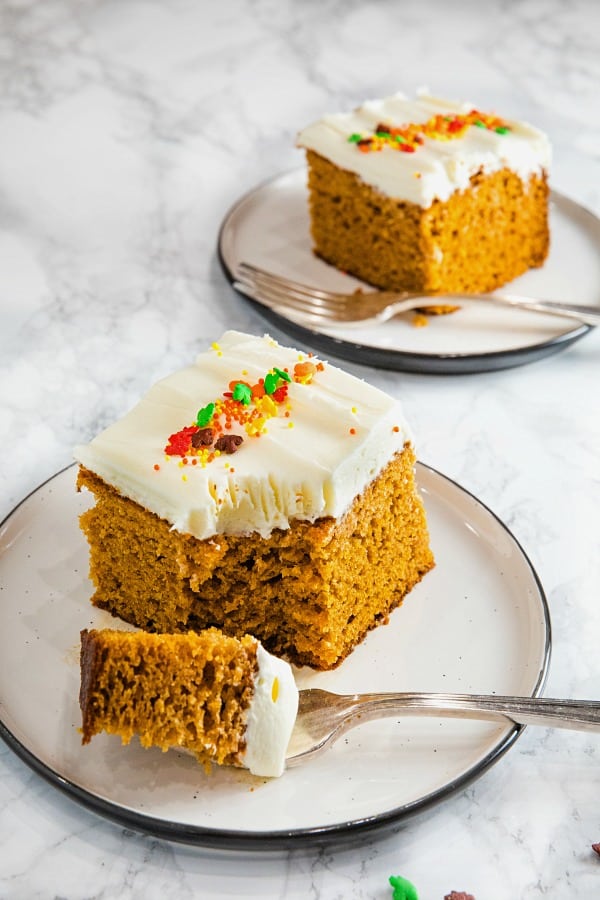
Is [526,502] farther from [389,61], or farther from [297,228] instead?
[389,61]

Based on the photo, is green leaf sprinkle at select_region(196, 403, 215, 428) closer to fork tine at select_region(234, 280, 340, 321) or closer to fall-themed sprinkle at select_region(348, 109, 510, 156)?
fork tine at select_region(234, 280, 340, 321)

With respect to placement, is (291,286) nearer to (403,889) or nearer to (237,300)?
(237,300)

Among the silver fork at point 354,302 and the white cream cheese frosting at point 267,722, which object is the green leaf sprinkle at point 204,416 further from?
the silver fork at point 354,302

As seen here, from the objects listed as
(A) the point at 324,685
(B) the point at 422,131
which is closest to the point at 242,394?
(A) the point at 324,685

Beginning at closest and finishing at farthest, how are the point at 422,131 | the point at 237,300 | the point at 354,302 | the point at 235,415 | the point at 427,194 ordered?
the point at 235,415, the point at 427,194, the point at 354,302, the point at 422,131, the point at 237,300

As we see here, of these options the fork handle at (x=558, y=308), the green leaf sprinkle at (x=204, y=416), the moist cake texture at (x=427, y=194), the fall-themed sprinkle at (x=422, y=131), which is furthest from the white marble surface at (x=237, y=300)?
the green leaf sprinkle at (x=204, y=416)

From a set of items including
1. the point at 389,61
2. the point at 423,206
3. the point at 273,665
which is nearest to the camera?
the point at 273,665

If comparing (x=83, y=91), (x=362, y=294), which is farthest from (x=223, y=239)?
(x=83, y=91)
